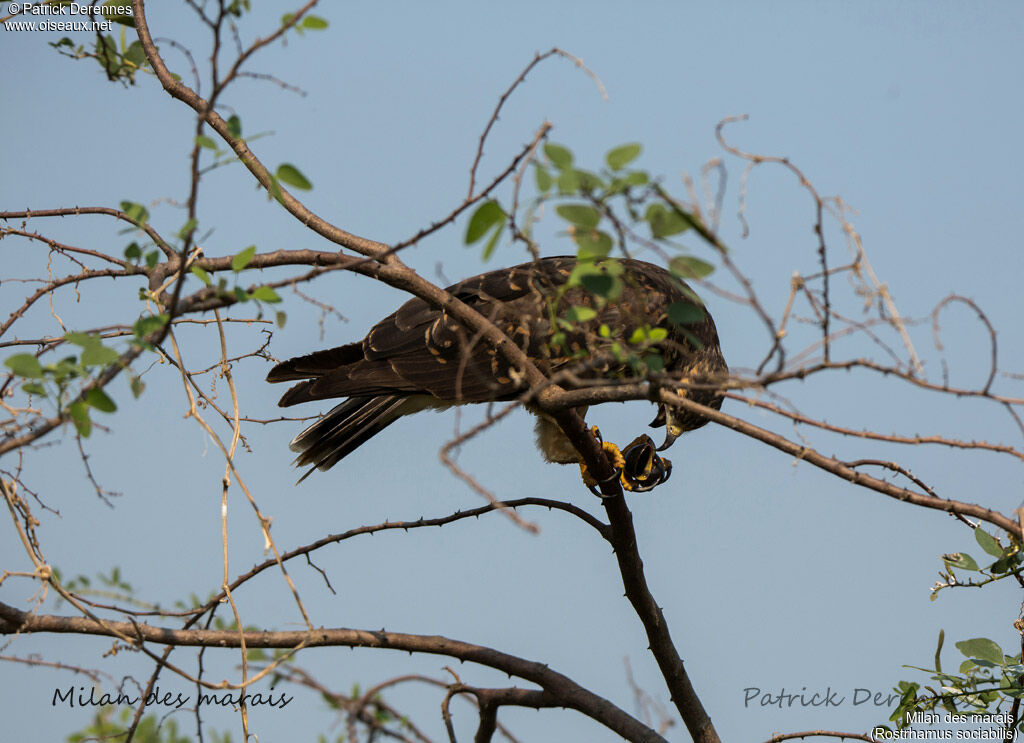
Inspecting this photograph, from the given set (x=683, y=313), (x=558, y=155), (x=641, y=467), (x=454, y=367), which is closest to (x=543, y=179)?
(x=558, y=155)

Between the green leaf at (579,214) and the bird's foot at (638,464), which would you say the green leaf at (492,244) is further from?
the bird's foot at (638,464)

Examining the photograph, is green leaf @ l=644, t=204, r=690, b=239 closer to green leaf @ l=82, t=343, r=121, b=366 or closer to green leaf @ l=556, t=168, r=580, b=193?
green leaf @ l=556, t=168, r=580, b=193

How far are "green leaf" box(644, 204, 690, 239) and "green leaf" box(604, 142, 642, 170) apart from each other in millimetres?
102

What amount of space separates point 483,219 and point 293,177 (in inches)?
19.3

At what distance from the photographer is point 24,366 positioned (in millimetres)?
2154

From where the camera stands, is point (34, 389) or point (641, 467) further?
point (641, 467)

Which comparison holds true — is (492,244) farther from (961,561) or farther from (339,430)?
(339,430)

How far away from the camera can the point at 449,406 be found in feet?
16.7

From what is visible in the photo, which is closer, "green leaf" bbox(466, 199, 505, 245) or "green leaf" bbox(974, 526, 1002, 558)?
"green leaf" bbox(466, 199, 505, 245)

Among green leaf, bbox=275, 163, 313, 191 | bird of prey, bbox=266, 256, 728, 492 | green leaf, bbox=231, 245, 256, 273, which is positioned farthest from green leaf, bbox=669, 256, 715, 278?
bird of prey, bbox=266, 256, 728, 492

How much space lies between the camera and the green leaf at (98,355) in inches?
83.1

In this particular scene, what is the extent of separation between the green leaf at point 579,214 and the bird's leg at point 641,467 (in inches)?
103

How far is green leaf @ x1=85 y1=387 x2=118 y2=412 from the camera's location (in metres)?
2.15

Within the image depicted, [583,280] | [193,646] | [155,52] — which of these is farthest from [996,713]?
[155,52]
